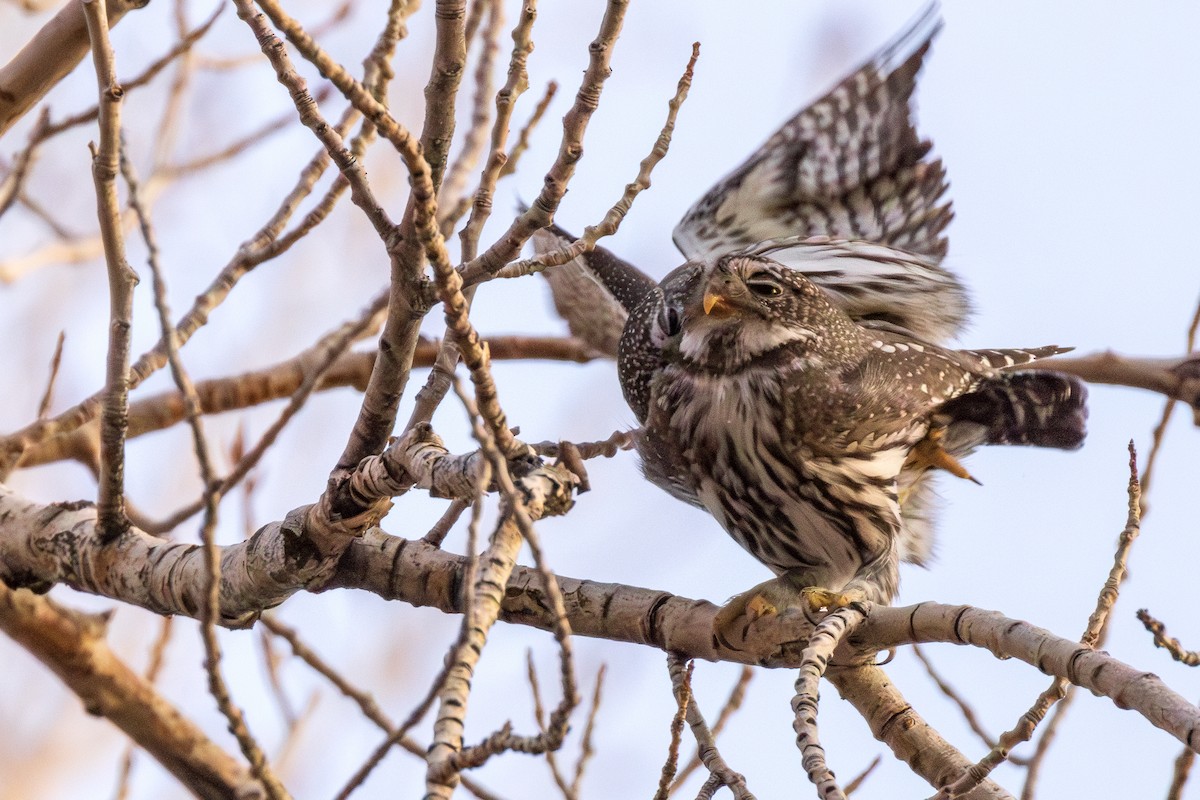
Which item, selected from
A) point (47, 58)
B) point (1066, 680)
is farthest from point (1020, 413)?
point (47, 58)

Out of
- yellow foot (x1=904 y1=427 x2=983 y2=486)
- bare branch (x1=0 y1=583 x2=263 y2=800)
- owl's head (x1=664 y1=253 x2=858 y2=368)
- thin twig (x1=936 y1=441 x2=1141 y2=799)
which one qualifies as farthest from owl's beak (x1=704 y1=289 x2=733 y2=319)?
bare branch (x1=0 y1=583 x2=263 y2=800)

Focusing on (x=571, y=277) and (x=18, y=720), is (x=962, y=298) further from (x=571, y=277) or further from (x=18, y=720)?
(x=18, y=720)

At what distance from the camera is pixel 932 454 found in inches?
167

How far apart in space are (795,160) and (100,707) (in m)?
3.36

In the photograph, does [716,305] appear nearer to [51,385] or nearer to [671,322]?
[671,322]

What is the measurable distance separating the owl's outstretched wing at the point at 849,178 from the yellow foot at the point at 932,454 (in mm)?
1023

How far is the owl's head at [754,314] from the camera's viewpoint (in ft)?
13.2

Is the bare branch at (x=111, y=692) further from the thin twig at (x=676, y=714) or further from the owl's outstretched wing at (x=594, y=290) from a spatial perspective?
the owl's outstretched wing at (x=594, y=290)

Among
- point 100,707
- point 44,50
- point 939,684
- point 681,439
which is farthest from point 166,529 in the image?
point 939,684

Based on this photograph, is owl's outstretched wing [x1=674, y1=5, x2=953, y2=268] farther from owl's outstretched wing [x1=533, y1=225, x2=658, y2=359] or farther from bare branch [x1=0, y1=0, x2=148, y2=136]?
bare branch [x1=0, y1=0, x2=148, y2=136]

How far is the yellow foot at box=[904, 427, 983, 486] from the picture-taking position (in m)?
4.22

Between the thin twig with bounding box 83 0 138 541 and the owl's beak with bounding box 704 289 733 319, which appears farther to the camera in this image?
the owl's beak with bounding box 704 289 733 319

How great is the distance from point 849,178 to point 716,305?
1453 mm

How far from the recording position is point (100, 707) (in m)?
3.62
